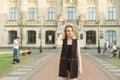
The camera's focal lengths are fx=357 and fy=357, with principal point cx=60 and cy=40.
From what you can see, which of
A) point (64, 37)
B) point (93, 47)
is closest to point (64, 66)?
point (64, 37)

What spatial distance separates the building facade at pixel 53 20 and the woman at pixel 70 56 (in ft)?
203

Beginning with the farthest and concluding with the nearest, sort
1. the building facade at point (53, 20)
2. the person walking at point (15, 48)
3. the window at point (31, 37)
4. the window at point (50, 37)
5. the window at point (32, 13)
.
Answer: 1. the window at point (32, 13)
2. the window at point (31, 37)
3. the window at point (50, 37)
4. the building facade at point (53, 20)
5. the person walking at point (15, 48)

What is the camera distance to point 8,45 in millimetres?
74312

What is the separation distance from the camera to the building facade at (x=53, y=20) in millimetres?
73875

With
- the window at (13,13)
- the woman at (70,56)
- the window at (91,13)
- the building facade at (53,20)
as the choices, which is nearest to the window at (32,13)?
the building facade at (53,20)

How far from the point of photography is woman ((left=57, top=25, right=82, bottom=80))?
1110 centimetres

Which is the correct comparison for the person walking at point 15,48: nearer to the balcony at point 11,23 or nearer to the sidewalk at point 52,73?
the sidewalk at point 52,73

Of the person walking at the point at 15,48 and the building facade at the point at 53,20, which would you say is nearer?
the person walking at the point at 15,48

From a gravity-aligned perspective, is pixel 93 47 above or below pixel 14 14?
below

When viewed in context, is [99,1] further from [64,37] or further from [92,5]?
[64,37]

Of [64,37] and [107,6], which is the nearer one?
[64,37]

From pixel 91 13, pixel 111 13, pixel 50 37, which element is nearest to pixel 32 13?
pixel 50 37

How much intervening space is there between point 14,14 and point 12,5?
2023 mm

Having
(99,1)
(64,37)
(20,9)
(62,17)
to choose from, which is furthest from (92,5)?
(64,37)
